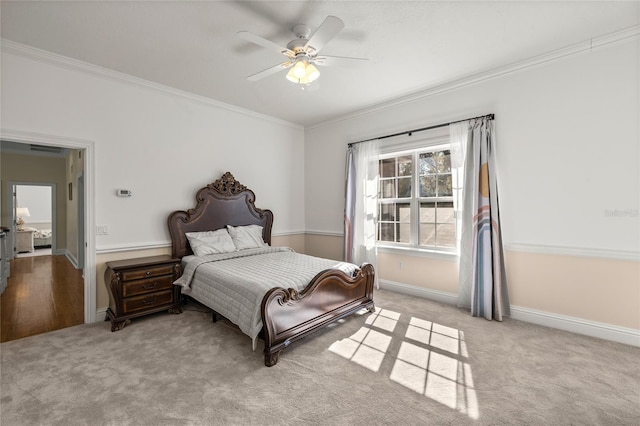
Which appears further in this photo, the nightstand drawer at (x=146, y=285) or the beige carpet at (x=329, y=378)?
the nightstand drawer at (x=146, y=285)

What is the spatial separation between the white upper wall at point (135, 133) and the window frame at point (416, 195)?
Result: 87.6 inches

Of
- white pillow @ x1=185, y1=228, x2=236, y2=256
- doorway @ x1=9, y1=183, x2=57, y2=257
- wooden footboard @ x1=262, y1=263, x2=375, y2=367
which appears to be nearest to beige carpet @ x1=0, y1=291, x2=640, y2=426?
wooden footboard @ x1=262, y1=263, x2=375, y2=367

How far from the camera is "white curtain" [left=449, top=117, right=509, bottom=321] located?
3197mm

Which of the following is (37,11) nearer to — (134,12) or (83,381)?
(134,12)

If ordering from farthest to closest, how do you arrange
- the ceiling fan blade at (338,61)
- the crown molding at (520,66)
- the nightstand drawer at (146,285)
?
the nightstand drawer at (146,285) → the crown molding at (520,66) → the ceiling fan blade at (338,61)

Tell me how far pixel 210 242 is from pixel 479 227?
11.2 ft

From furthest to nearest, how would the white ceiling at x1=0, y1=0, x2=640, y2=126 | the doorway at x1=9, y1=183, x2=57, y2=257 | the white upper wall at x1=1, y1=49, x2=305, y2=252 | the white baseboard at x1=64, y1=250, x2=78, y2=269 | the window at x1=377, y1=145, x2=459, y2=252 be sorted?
the doorway at x1=9, y1=183, x2=57, y2=257, the white baseboard at x1=64, y1=250, x2=78, y2=269, the window at x1=377, y1=145, x2=459, y2=252, the white upper wall at x1=1, y1=49, x2=305, y2=252, the white ceiling at x1=0, y1=0, x2=640, y2=126

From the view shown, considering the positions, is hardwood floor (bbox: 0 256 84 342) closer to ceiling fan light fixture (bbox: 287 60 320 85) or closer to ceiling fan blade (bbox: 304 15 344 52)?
ceiling fan light fixture (bbox: 287 60 320 85)

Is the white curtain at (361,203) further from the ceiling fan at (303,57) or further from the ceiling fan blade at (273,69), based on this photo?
the ceiling fan blade at (273,69)

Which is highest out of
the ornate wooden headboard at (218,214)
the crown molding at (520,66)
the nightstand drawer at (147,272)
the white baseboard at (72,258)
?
the crown molding at (520,66)

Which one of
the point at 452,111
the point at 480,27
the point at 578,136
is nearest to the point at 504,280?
the point at 578,136

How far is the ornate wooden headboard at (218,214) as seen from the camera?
3.81 meters

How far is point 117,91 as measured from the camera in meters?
3.36

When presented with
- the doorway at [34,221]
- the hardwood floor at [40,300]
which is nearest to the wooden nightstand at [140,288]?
the hardwood floor at [40,300]
